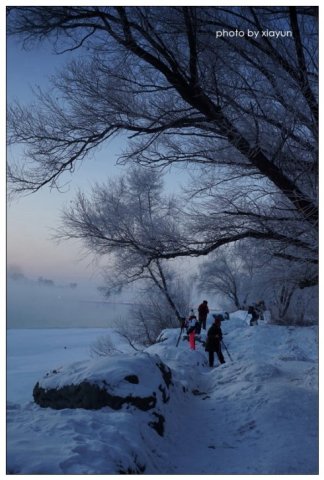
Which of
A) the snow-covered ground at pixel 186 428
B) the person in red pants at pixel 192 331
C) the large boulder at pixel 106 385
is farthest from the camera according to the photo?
the person in red pants at pixel 192 331

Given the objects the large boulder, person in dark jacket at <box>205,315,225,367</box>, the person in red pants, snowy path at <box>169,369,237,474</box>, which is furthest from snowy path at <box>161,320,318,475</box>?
the person in red pants

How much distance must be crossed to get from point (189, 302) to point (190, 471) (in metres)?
20.8

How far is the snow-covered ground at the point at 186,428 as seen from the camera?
3324 millimetres

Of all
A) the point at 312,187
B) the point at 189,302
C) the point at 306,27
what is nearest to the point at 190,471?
the point at 312,187

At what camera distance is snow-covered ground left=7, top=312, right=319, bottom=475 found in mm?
3324

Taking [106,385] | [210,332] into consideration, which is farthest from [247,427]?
[210,332]

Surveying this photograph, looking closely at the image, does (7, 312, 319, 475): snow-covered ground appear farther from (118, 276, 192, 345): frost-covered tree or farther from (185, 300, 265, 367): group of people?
(118, 276, 192, 345): frost-covered tree

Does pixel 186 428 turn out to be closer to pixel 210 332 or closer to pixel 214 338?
pixel 210 332

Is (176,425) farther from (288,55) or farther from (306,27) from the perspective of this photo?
(306,27)

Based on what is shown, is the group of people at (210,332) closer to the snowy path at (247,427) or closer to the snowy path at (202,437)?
A: the snowy path at (247,427)

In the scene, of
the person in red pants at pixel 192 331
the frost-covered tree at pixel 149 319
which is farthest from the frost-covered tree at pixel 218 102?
the frost-covered tree at pixel 149 319

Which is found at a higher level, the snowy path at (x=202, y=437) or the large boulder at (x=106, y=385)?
the large boulder at (x=106, y=385)

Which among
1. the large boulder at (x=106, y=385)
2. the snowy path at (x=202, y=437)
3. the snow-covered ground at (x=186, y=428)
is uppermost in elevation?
the large boulder at (x=106, y=385)

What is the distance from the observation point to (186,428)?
19.1 feet
